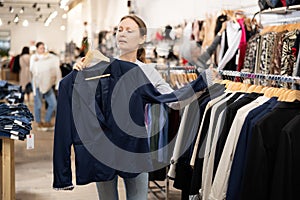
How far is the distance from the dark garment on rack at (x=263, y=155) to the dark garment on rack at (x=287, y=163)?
0.26ft

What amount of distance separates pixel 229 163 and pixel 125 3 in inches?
308

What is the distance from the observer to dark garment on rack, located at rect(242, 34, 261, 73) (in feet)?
13.7

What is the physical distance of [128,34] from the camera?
2.63m

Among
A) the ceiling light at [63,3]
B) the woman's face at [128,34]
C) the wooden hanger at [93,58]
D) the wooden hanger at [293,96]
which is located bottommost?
the wooden hanger at [293,96]

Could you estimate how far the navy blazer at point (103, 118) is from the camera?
8.11 ft

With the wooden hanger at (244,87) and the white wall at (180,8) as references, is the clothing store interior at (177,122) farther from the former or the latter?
the white wall at (180,8)

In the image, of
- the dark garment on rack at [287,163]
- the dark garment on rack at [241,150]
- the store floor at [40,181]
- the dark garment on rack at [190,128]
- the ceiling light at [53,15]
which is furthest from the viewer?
the ceiling light at [53,15]

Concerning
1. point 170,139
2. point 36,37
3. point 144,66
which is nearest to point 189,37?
point 170,139

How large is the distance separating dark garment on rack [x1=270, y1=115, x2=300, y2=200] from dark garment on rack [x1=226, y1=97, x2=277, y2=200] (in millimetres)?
207

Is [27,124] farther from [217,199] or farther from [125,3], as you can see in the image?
[125,3]

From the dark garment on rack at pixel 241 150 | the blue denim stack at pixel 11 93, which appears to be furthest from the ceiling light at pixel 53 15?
the dark garment on rack at pixel 241 150

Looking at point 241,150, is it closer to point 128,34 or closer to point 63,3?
point 128,34

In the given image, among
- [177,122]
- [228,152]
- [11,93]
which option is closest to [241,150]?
[228,152]

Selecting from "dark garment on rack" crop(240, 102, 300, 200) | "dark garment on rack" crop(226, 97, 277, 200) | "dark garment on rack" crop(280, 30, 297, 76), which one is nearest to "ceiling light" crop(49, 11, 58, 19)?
"dark garment on rack" crop(280, 30, 297, 76)
